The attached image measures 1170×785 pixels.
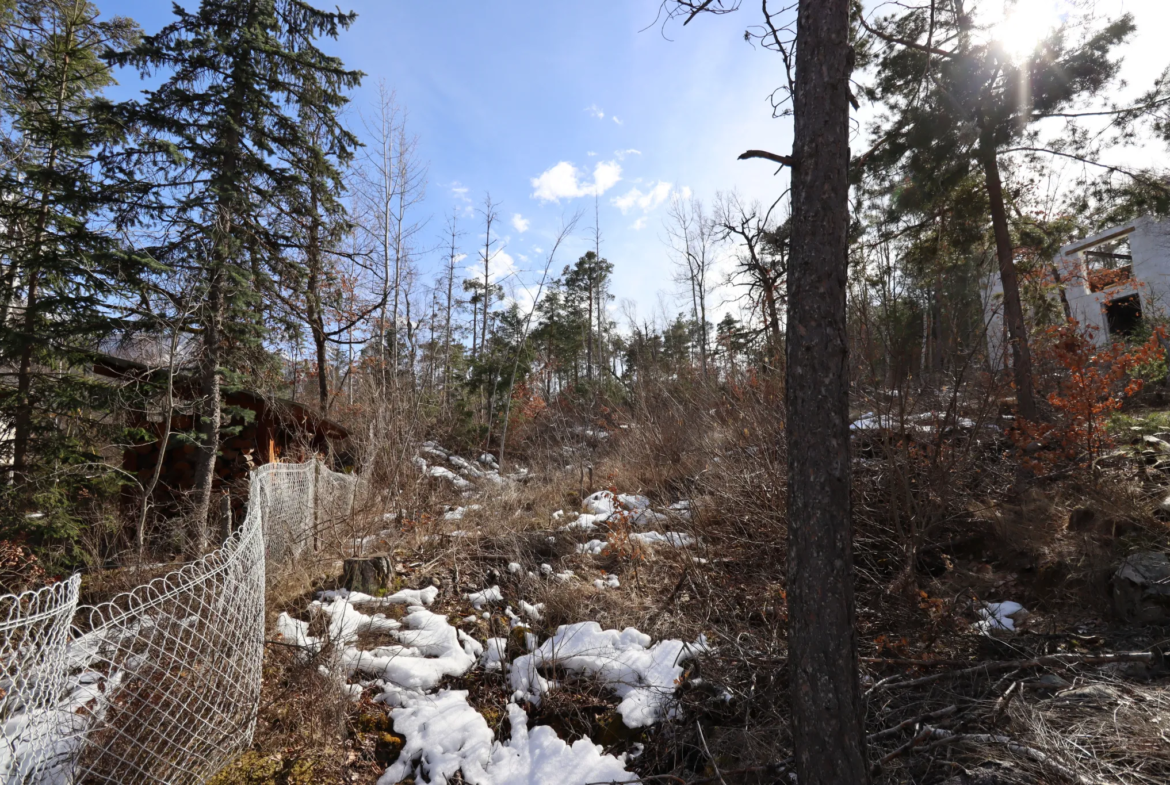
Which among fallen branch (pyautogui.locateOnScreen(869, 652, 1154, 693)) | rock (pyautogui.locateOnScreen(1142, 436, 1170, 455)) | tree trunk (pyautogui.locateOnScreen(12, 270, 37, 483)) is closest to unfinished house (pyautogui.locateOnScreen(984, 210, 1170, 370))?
rock (pyautogui.locateOnScreen(1142, 436, 1170, 455))

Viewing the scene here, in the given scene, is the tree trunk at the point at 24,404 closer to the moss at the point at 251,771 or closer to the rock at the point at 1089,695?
the moss at the point at 251,771

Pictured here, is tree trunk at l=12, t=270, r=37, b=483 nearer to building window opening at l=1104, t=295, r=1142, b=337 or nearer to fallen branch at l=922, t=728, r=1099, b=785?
fallen branch at l=922, t=728, r=1099, b=785

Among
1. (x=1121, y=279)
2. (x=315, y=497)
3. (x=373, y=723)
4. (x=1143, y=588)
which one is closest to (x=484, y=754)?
(x=373, y=723)

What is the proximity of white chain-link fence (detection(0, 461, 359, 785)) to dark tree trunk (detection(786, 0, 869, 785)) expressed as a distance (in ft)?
9.59

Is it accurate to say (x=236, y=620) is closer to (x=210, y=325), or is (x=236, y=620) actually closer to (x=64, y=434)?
(x=210, y=325)

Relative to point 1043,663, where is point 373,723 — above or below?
below

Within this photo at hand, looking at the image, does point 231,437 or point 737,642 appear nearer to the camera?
point 737,642

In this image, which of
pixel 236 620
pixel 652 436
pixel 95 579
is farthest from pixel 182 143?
pixel 652 436

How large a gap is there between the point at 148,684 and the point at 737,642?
363cm

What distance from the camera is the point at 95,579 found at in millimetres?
6109

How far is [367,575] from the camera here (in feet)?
19.2

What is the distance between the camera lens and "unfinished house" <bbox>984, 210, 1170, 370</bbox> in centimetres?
1479

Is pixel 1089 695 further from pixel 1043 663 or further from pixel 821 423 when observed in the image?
pixel 821 423

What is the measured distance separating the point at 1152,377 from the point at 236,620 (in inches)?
599
